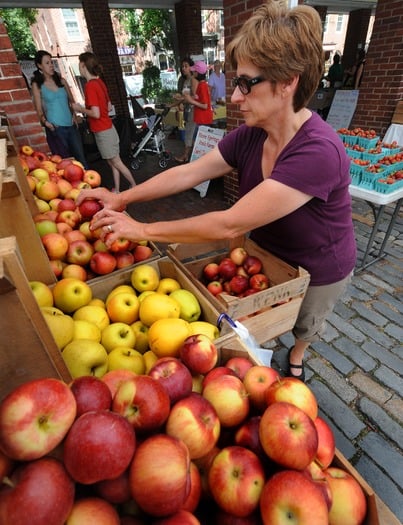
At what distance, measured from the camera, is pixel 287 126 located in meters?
A: 1.56

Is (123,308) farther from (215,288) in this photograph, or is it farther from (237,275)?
(237,275)

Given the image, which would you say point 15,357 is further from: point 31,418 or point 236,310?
point 236,310

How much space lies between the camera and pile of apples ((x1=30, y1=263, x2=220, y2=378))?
1321 mm

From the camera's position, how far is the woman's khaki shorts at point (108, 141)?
18.6 ft

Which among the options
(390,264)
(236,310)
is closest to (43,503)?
(236,310)

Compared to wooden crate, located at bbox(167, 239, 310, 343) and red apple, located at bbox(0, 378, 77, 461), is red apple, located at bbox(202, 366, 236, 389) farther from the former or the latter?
red apple, located at bbox(0, 378, 77, 461)

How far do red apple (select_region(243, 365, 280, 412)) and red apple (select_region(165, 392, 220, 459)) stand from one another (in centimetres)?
21

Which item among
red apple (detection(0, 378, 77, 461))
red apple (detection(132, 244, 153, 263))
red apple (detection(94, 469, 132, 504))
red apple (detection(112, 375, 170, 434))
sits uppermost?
red apple (detection(0, 378, 77, 461))

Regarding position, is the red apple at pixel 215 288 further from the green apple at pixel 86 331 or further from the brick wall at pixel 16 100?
the brick wall at pixel 16 100

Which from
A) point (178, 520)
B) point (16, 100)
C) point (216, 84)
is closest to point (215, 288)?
point (178, 520)

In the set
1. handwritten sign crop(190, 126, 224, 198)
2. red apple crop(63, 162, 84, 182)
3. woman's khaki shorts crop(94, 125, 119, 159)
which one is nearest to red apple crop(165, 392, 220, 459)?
red apple crop(63, 162, 84, 182)

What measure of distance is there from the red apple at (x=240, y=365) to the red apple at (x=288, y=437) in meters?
0.32

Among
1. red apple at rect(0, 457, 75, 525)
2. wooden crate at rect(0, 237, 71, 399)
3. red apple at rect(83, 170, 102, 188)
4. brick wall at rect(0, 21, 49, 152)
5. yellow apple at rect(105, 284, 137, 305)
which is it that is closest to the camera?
red apple at rect(0, 457, 75, 525)

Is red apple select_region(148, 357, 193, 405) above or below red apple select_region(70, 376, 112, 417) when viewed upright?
below
